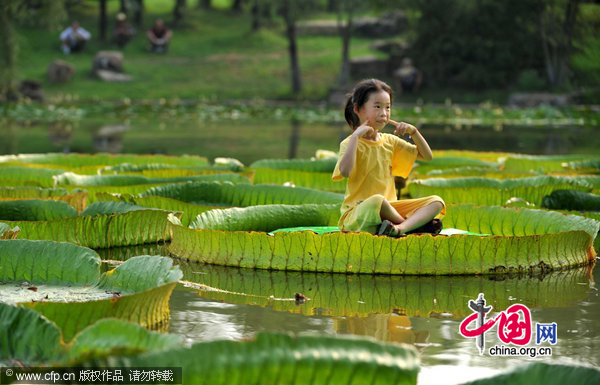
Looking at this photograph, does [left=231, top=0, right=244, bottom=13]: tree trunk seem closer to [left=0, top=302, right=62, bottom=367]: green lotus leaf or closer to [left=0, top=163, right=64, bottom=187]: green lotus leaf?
[left=0, top=163, right=64, bottom=187]: green lotus leaf

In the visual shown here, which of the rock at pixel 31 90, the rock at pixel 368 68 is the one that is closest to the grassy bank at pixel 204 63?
the rock at pixel 31 90

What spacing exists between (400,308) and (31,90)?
98.6ft

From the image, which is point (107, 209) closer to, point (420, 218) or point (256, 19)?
point (420, 218)

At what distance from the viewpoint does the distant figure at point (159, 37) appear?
41.0 metres

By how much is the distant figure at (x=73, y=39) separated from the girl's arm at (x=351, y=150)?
118ft

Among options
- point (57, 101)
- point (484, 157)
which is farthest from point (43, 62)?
point (484, 157)

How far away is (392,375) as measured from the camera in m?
2.81

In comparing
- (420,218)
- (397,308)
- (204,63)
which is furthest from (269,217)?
(204,63)

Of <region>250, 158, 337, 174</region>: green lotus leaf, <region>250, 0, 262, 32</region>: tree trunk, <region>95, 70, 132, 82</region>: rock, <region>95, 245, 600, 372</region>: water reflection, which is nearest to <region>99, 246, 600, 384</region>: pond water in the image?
<region>95, 245, 600, 372</region>: water reflection

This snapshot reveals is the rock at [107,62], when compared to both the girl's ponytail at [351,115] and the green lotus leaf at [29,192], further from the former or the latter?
the girl's ponytail at [351,115]

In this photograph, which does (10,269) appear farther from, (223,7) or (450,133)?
(223,7)

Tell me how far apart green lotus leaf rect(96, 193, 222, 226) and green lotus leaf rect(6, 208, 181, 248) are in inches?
8.8

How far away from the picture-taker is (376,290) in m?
5.44

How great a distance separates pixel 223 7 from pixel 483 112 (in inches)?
979
